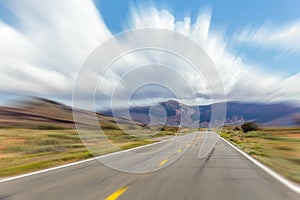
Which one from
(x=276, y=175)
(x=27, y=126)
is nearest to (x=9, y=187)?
(x=276, y=175)

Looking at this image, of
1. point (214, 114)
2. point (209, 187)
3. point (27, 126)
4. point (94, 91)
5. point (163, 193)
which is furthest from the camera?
point (27, 126)

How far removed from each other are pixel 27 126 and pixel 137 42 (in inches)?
1745

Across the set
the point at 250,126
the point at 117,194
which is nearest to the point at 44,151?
the point at 117,194

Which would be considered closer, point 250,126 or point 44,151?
point 44,151

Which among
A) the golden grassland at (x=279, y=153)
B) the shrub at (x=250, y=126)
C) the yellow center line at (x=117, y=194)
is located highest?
the shrub at (x=250, y=126)

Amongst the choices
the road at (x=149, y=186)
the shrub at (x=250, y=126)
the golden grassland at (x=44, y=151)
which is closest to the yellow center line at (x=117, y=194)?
the road at (x=149, y=186)

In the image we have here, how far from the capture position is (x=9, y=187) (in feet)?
27.2

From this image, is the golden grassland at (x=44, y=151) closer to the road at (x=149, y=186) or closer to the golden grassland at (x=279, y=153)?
the road at (x=149, y=186)

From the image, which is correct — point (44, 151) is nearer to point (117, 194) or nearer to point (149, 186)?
point (149, 186)

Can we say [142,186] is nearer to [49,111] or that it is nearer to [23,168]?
[23,168]

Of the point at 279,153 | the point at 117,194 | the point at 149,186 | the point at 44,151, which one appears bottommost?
the point at 117,194

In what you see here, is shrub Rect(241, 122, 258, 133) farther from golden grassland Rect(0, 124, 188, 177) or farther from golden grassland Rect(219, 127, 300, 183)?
golden grassland Rect(0, 124, 188, 177)

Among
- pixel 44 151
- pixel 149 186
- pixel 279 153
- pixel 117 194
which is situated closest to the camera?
pixel 117 194

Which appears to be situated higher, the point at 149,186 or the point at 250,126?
the point at 250,126
